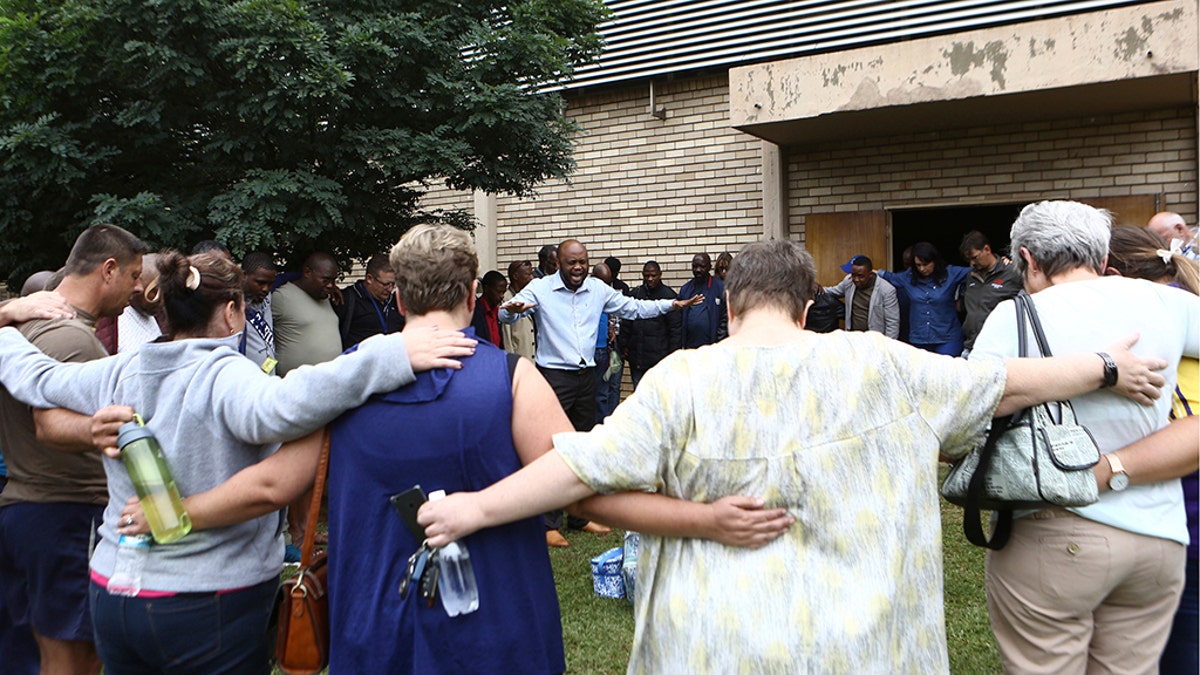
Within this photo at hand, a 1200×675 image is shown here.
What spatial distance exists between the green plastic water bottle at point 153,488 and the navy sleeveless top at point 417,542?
45 cm

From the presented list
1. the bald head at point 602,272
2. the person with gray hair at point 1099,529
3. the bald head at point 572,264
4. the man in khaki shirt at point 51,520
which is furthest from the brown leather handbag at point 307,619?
the bald head at point 602,272

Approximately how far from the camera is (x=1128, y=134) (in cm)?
914

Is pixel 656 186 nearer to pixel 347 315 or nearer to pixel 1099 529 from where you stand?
pixel 347 315

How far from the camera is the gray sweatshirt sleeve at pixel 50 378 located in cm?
263

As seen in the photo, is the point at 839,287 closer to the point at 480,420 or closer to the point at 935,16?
the point at 935,16

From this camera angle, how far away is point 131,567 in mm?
2336

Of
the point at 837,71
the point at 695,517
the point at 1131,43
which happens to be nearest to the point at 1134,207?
the point at 1131,43

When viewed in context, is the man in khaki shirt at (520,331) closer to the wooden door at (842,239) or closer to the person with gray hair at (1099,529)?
the wooden door at (842,239)

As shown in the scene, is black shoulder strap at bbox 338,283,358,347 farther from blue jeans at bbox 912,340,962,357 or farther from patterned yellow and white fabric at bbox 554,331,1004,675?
blue jeans at bbox 912,340,962,357

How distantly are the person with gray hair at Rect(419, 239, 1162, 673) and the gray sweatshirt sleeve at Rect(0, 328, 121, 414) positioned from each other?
126cm

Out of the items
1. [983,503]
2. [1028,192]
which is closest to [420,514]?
[983,503]

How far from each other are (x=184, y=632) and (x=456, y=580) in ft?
2.59

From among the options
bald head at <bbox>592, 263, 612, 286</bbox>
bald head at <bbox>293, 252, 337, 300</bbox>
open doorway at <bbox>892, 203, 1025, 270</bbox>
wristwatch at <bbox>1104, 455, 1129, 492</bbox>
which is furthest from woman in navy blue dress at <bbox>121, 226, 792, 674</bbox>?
open doorway at <bbox>892, 203, 1025, 270</bbox>

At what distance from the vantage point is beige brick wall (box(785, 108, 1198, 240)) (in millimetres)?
9031
